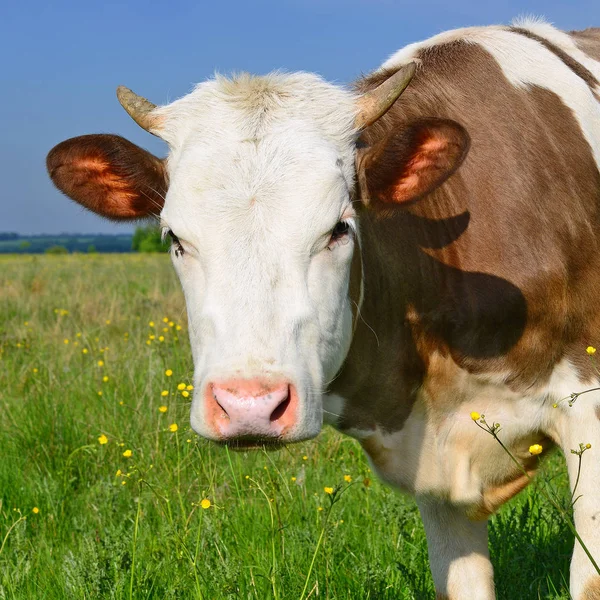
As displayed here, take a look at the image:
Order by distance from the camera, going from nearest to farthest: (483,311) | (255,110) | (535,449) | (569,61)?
(535,449)
(255,110)
(483,311)
(569,61)

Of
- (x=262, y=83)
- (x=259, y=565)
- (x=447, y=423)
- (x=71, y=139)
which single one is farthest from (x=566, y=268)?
(x=71, y=139)

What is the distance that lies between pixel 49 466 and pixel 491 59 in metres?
3.46

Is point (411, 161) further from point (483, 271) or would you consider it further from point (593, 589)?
point (593, 589)

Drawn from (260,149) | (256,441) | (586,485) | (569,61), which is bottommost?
(586,485)

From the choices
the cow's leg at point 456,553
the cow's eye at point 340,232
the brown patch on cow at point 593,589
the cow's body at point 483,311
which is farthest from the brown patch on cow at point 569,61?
the brown patch on cow at point 593,589

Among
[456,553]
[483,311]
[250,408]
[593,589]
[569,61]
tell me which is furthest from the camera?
[569,61]

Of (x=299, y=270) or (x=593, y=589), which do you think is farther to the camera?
(x=593, y=589)

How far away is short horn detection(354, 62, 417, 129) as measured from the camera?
3.32 meters

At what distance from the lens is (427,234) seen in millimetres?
3748

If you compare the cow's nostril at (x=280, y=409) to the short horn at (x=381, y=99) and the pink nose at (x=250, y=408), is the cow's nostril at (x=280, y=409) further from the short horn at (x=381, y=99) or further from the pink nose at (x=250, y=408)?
the short horn at (x=381, y=99)

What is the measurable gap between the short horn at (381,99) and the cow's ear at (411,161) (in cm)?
10

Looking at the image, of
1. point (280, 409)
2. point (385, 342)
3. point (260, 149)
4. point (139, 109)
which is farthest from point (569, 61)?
point (280, 409)

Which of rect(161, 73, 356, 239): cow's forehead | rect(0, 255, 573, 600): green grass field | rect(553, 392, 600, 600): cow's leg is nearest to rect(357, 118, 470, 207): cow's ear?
rect(161, 73, 356, 239): cow's forehead

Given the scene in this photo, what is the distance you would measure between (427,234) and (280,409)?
53.7 inches
